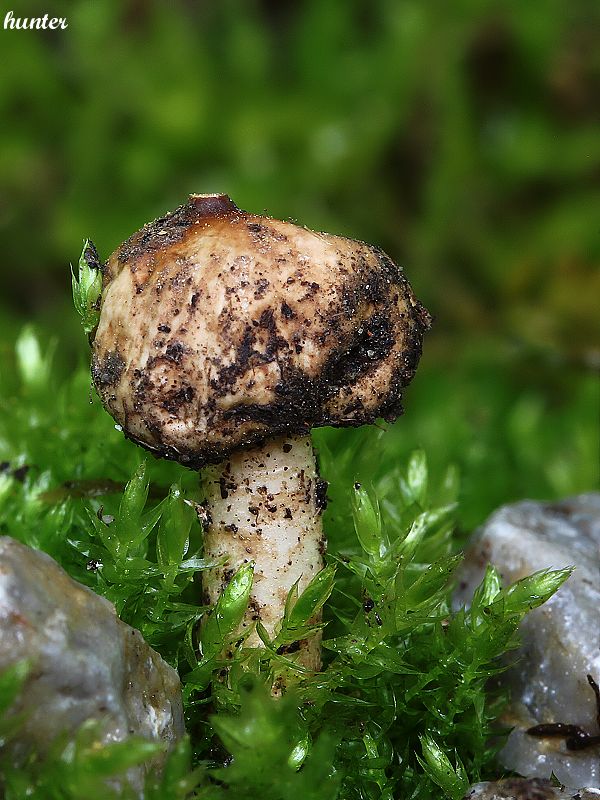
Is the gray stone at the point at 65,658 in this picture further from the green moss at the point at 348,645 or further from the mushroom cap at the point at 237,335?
the mushroom cap at the point at 237,335

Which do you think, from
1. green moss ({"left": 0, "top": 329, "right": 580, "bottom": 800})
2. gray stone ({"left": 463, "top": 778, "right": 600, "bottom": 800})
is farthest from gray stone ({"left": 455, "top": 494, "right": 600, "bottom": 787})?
gray stone ({"left": 463, "top": 778, "right": 600, "bottom": 800})

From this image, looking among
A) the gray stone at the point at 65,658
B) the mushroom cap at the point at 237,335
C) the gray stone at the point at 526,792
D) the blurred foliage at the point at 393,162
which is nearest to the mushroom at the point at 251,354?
the mushroom cap at the point at 237,335

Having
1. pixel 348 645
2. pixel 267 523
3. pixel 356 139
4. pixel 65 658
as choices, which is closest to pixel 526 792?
pixel 348 645

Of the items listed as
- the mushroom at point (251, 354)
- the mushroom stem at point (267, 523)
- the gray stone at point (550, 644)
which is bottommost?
the gray stone at point (550, 644)

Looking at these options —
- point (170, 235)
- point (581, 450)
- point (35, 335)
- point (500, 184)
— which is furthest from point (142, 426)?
point (500, 184)

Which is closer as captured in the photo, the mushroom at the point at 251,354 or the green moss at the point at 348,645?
the mushroom at the point at 251,354

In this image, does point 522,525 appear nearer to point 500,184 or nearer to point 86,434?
point 86,434

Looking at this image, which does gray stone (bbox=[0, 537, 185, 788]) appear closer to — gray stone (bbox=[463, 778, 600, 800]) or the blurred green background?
gray stone (bbox=[463, 778, 600, 800])
